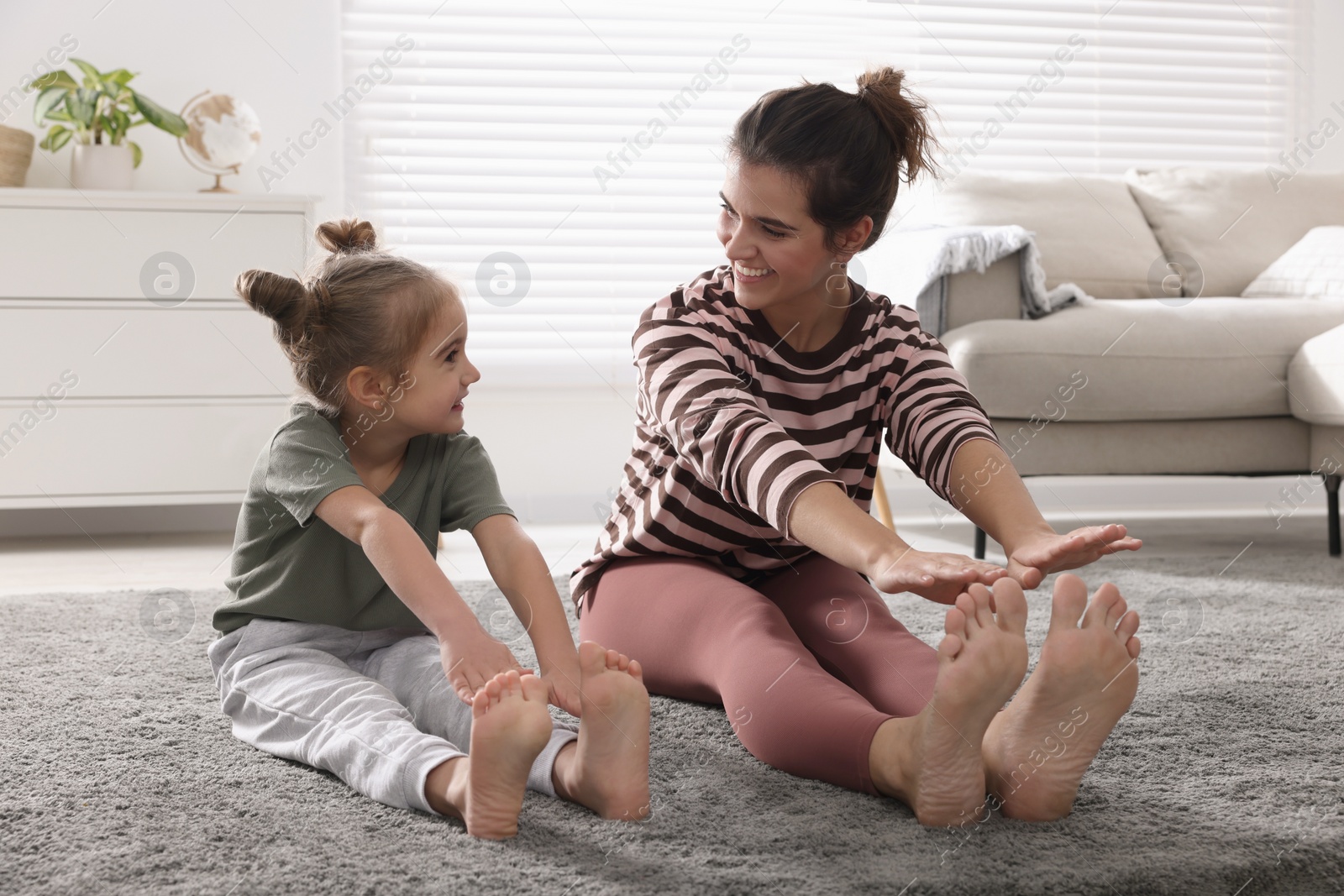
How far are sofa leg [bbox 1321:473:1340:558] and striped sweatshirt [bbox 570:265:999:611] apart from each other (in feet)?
4.15

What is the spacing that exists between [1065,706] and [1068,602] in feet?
0.23

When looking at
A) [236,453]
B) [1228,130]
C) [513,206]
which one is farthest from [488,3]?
[1228,130]

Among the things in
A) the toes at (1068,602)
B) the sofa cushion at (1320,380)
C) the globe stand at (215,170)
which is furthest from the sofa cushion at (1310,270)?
the globe stand at (215,170)

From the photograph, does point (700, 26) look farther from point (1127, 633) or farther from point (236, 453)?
point (1127, 633)

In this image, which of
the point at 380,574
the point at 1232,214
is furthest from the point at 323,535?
the point at 1232,214

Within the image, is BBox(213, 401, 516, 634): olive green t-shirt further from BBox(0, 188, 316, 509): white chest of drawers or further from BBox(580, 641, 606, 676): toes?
BBox(0, 188, 316, 509): white chest of drawers

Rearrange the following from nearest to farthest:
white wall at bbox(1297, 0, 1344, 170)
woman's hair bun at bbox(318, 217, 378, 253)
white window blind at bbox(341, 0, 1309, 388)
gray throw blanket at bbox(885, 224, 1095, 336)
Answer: woman's hair bun at bbox(318, 217, 378, 253) < gray throw blanket at bbox(885, 224, 1095, 336) < white window blind at bbox(341, 0, 1309, 388) < white wall at bbox(1297, 0, 1344, 170)

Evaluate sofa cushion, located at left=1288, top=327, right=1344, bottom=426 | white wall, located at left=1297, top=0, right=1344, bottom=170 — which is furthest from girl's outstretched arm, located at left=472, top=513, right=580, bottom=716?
white wall, located at left=1297, top=0, right=1344, bottom=170

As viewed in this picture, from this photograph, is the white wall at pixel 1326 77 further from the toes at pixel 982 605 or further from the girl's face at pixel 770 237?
the toes at pixel 982 605

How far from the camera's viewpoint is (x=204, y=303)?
2252 mm

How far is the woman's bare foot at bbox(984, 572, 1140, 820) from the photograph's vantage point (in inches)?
29.0

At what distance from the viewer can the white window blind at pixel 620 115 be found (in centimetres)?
286

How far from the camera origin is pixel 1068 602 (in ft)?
2.43

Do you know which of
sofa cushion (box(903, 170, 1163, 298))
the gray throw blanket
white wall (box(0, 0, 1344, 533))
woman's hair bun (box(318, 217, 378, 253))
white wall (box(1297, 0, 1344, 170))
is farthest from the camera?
white wall (box(1297, 0, 1344, 170))
